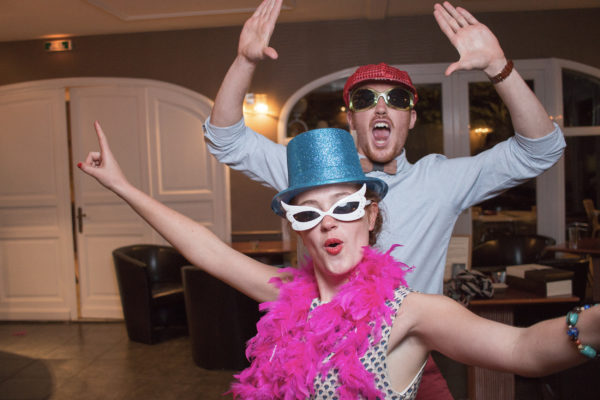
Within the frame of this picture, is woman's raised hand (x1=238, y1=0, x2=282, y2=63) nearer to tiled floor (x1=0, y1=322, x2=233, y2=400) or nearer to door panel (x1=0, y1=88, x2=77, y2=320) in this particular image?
tiled floor (x1=0, y1=322, x2=233, y2=400)

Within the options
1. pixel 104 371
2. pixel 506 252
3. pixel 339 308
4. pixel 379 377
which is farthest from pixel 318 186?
pixel 506 252

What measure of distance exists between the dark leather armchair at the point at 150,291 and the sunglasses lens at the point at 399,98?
11.5ft

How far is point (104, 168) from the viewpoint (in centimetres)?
143

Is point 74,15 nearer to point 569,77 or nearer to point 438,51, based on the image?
point 438,51

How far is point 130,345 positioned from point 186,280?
4.03 feet

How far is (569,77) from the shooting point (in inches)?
209

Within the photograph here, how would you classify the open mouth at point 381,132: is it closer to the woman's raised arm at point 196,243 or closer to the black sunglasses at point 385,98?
the black sunglasses at point 385,98

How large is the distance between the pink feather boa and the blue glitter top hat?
208 millimetres

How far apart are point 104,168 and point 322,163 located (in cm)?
67

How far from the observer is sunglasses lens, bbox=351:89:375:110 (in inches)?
68.4

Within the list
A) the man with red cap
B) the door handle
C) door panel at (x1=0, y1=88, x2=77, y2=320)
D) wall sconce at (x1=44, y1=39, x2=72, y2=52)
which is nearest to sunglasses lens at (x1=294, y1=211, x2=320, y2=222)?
the man with red cap

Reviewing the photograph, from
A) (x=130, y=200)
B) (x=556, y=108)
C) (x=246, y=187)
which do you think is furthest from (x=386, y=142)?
(x=556, y=108)

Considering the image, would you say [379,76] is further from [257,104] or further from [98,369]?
[257,104]

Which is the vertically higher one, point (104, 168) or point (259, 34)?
point (259, 34)
